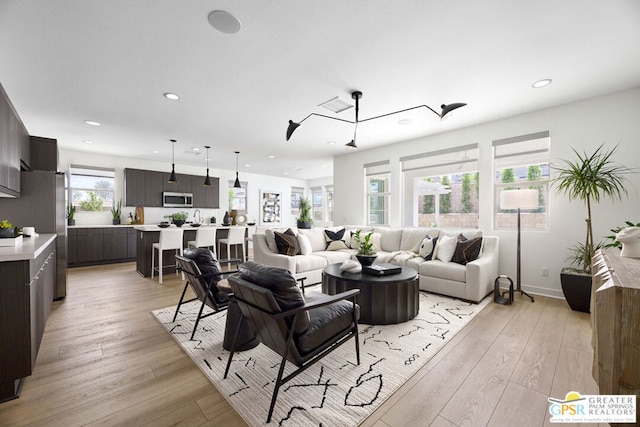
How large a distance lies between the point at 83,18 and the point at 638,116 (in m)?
5.62

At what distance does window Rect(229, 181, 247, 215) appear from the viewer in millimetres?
8992

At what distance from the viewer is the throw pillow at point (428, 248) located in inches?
168

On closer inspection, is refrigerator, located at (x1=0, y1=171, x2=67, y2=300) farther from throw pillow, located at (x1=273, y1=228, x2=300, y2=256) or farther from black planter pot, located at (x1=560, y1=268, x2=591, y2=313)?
black planter pot, located at (x1=560, y1=268, x2=591, y2=313)

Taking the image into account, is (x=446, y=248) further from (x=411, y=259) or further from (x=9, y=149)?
(x=9, y=149)

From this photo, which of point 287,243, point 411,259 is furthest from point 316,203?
point 411,259

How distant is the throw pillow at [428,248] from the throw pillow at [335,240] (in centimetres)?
157

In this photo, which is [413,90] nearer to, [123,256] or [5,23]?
[5,23]

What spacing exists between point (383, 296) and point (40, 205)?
4.20m

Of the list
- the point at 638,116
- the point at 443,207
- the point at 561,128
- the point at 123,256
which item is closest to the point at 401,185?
the point at 443,207

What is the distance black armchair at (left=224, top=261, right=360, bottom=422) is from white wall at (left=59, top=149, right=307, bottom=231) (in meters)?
6.75

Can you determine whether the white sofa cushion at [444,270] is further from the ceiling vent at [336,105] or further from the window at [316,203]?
the window at [316,203]

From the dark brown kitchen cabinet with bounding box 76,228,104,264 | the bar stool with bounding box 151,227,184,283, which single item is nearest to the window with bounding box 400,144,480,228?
the bar stool with bounding box 151,227,184,283

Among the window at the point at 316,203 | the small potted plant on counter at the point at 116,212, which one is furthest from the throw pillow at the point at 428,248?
the small potted plant on counter at the point at 116,212

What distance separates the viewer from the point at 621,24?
210cm
